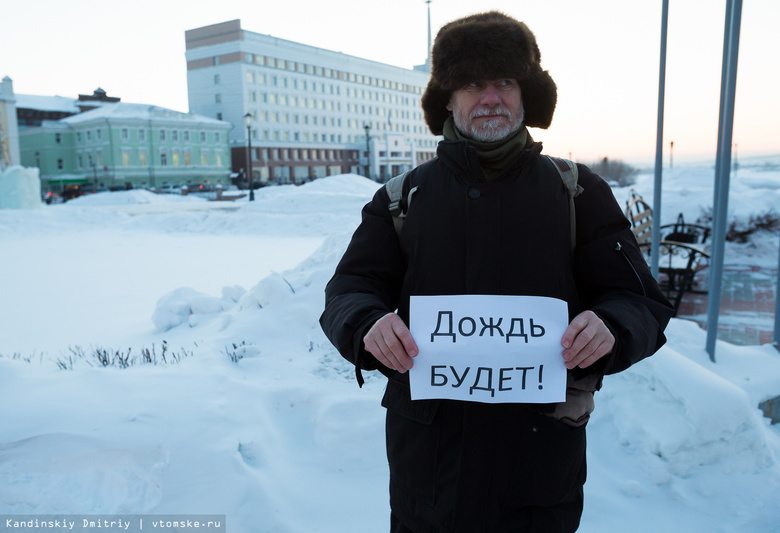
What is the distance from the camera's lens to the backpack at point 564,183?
1794 mm

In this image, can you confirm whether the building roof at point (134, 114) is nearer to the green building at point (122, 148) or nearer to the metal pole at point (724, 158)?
the green building at point (122, 148)

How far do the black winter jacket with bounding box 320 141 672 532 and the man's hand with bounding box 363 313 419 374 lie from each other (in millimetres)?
58

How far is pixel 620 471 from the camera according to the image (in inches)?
131

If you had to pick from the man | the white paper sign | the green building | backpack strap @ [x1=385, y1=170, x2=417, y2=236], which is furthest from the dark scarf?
the green building

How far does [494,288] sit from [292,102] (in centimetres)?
8678

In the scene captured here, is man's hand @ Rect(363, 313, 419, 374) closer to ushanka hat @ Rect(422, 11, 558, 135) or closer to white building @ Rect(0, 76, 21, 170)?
ushanka hat @ Rect(422, 11, 558, 135)

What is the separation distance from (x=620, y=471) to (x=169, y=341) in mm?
4558

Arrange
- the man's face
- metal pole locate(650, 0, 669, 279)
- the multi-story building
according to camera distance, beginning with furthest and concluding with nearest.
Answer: the multi-story building → metal pole locate(650, 0, 669, 279) → the man's face

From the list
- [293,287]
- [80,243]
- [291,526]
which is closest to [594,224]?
[291,526]

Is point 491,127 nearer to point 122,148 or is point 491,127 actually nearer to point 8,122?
point 8,122

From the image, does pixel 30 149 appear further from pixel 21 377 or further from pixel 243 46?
pixel 21 377

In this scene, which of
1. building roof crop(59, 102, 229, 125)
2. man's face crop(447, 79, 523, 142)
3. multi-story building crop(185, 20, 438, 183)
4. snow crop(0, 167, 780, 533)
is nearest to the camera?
man's face crop(447, 79, 523, 142)

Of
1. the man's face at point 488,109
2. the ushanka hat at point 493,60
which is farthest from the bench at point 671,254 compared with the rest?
the man's face at point 488,109

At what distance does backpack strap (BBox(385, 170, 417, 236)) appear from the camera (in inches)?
73.5
